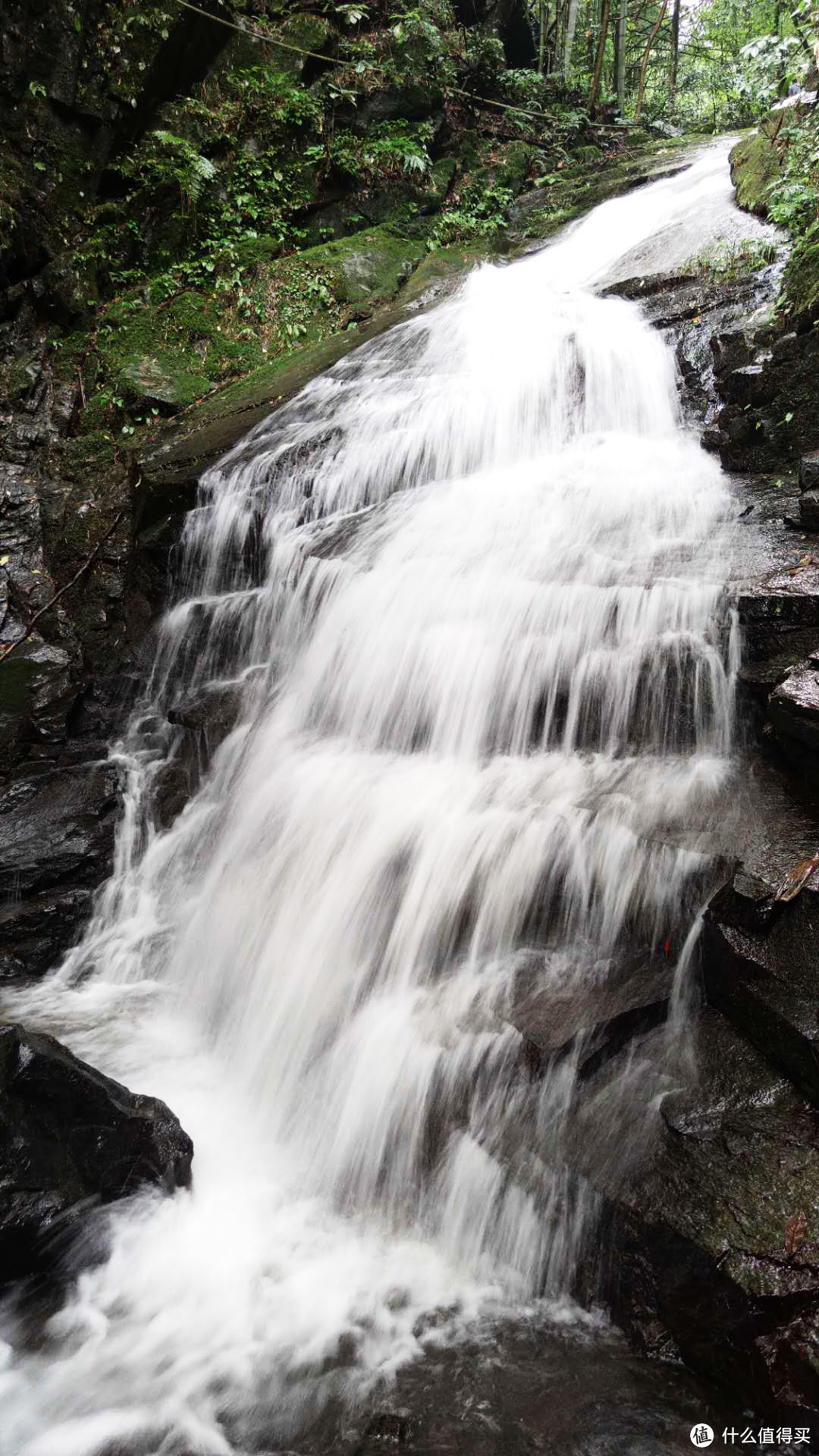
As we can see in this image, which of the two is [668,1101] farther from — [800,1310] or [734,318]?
[734,318]

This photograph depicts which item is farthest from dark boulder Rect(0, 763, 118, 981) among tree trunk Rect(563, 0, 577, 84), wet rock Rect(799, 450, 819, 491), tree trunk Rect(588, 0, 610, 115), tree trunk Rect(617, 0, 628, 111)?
tree trunk Rect(617, 0, 628, 111)

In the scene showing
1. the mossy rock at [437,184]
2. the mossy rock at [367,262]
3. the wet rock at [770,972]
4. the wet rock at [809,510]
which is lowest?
the wet rock at [770,972]

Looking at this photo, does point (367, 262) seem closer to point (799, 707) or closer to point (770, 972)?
point (799, 707)

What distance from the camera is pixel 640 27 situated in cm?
2255

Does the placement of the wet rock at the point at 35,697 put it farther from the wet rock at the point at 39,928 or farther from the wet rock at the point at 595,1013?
the wet rock at the point at 595,1013

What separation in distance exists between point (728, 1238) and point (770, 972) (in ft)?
2.81

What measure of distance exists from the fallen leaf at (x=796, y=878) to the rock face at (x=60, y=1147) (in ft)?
8.79

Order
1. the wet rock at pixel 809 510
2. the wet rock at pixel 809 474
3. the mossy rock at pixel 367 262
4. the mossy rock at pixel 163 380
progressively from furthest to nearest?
the mossy rock at pixel 367 262, the mossy rock at pixel 163 380, the wet rock at pixel 809 474, the wet rock at pixel 809 510

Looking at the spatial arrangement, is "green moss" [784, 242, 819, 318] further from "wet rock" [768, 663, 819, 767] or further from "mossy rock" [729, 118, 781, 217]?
"wet rock" [768, 663, 819, 767]

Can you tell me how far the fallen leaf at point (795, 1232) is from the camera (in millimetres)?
2301

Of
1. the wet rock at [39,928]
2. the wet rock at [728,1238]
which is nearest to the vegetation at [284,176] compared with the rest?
the wet rock at [39,928]

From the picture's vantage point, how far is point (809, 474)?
16.2ft

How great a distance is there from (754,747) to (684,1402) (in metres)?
Result: 2.59

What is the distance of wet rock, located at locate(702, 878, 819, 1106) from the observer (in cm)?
266
